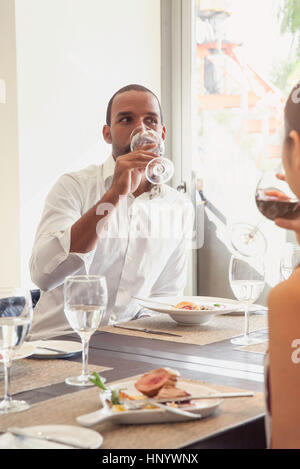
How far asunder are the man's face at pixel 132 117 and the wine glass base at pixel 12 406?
152 centimetres

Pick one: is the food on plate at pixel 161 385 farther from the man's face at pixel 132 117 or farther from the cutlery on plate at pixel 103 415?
the man's face at pixel 132 117

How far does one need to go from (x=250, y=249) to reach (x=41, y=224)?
38.0 inches

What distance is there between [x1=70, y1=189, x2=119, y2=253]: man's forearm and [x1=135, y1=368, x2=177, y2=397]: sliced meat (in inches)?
44.9

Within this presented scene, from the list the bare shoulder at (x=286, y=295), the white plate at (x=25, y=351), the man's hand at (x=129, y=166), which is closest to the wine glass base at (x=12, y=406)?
the white plate at (x=25, y=351)

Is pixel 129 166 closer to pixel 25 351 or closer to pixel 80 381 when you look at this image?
pixel 25 351

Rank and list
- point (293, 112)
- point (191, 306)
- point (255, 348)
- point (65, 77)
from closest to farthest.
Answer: point (293, 112)
point (255, 348)
point (191, 306)
point (65, 77)

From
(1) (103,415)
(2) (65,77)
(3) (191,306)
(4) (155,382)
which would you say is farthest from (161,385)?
(2) (65,77)

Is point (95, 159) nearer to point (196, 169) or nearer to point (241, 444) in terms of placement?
point (196, 169)

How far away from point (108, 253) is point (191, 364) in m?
1.14

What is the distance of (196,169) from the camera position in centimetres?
425

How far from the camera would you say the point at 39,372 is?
1.31 meters

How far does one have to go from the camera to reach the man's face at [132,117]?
2500 millimetres

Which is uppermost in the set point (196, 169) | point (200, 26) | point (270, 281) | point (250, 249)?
point (200, 26)
